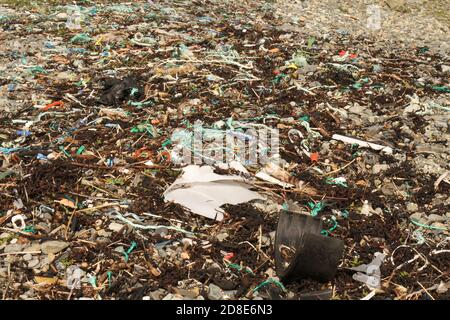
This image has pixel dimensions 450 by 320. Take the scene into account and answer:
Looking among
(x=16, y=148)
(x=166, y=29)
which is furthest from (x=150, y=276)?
(x=166, y=29)

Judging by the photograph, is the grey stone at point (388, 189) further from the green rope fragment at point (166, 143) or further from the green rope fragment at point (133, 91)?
the green rope fragment at point (133, 91)

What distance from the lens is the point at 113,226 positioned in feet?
14.8

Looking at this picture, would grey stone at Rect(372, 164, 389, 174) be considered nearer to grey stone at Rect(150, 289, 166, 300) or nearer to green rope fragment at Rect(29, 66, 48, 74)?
grey stone at Rect(150, 289, 166, 300)

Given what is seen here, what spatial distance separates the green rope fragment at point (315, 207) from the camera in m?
4.74

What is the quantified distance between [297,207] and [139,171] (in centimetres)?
167

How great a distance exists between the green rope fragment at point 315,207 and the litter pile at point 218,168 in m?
0.01

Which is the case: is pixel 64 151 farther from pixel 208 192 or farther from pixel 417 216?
pixel 417 216

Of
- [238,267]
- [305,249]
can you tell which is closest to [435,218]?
[305,249]

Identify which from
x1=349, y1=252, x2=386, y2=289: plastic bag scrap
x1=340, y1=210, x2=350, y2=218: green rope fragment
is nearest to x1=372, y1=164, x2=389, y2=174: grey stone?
x1=340, y1=210, x2=350, y2=218: green rope fragment

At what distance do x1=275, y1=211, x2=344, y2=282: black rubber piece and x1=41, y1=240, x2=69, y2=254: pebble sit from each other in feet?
5.93

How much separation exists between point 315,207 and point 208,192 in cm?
104

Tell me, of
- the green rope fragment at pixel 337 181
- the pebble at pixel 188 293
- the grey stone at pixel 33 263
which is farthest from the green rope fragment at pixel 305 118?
the grey stone at pixel 33 263

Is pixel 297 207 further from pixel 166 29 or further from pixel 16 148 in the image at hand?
pixel 166 29

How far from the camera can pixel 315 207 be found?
480 cm
